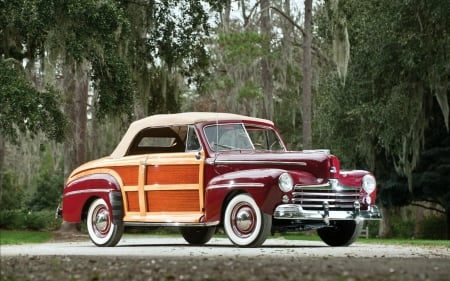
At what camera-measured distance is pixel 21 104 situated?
19.6 meters

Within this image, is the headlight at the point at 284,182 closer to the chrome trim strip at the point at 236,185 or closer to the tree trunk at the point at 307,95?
the chrome trim strip at the point at 236,185

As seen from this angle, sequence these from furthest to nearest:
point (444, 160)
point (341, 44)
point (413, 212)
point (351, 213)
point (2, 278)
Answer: point (413, 212) → point (444, 160) → point (341, 44) → point (351, 213) → point (2, 278)

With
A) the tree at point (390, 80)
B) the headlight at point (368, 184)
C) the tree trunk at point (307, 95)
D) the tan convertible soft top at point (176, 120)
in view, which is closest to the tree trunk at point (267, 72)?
the tree at point (390, 80)

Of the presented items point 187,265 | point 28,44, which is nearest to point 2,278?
point 187,265

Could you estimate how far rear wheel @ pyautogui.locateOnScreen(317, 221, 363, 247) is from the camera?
14220 mm

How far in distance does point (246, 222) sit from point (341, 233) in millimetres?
2258

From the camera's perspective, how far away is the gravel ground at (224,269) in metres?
8.12

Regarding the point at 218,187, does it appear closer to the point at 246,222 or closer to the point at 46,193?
the point at 246,222

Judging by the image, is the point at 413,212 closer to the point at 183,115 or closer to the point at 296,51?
the point at 296,51

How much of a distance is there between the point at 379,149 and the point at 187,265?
1012 inches

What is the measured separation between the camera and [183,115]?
49.1ft

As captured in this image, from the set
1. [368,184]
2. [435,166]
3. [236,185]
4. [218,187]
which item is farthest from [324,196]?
[435,166]

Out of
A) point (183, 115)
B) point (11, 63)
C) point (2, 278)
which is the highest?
point (11, 63)

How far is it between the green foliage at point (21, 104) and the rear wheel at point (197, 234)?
5.53 meters
